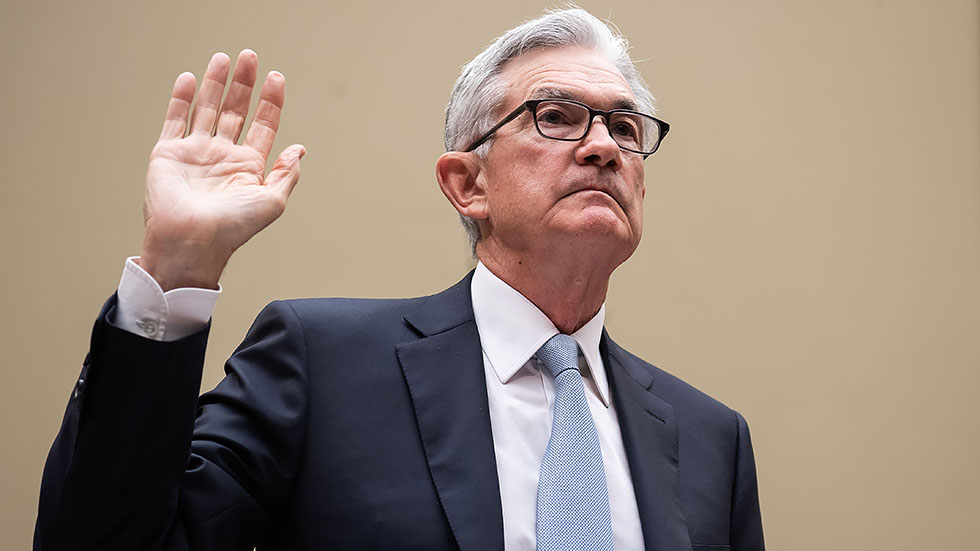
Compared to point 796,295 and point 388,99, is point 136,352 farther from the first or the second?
point 796,295

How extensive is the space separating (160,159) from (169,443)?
0.33 m

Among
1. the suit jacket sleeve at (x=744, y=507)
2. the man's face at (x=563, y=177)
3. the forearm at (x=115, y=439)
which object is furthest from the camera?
the suit jacket sleeve at (x=744, y=507)

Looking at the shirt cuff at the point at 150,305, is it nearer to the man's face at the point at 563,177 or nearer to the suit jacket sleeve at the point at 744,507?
the man's face at the point at 563,177

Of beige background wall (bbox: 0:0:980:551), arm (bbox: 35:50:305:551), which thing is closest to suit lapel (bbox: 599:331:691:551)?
arm (bbox: 35:50:305:551)

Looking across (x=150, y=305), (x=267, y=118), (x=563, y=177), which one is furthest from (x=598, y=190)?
(x=150, y=305)

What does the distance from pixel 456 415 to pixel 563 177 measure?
0.42 metres

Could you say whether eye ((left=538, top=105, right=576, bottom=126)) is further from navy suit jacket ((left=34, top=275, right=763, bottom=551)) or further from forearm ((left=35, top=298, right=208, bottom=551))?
forearm ((left=35, top=298, right=208, bottom=551))

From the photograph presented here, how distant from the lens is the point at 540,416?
1411mm

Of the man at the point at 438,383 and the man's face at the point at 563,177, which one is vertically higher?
the man's face at the point at 563,177

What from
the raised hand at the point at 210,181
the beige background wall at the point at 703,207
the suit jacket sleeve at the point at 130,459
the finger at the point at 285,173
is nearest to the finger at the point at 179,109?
the raised hand at the point at 210,181

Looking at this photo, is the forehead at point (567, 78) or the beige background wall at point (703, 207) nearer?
the forehead at point (567, 78)

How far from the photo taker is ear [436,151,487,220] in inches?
64.7

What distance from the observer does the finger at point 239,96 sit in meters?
1.21

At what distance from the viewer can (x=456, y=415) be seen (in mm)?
1354
